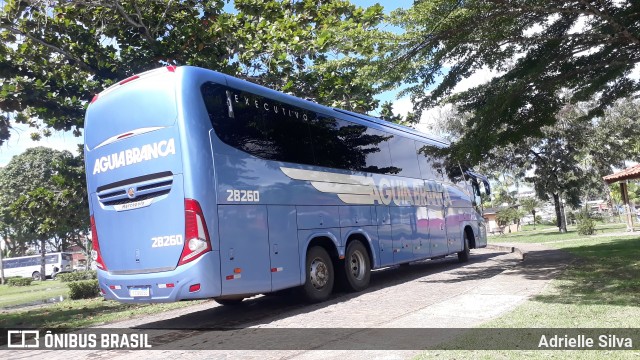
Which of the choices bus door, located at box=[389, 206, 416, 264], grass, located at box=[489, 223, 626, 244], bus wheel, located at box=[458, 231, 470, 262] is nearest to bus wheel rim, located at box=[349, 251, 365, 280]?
bus door, located at box=[389, 206, 416, 264]

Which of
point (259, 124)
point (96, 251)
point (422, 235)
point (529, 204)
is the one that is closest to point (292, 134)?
point (259, 124)

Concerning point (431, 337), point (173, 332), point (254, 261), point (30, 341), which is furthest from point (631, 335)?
point (30, 341)

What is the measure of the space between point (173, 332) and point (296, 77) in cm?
767

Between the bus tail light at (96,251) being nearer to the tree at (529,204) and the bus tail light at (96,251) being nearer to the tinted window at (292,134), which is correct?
the tinted window at (292,134)

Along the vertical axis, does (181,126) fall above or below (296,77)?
below

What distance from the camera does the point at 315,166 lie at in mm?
9156

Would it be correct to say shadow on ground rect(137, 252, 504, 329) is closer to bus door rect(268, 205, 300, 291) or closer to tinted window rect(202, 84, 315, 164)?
bus door rect(268, 205, 300, 291)

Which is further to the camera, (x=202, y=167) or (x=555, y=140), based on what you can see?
(x=555, y=140)

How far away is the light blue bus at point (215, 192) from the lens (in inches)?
265

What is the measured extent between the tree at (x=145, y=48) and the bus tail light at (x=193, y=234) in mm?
5775

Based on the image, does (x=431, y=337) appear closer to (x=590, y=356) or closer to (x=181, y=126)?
(x=590, y=356)

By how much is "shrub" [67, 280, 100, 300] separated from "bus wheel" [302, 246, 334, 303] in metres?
9.22

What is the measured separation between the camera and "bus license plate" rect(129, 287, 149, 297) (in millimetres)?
6846

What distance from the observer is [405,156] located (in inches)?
481
